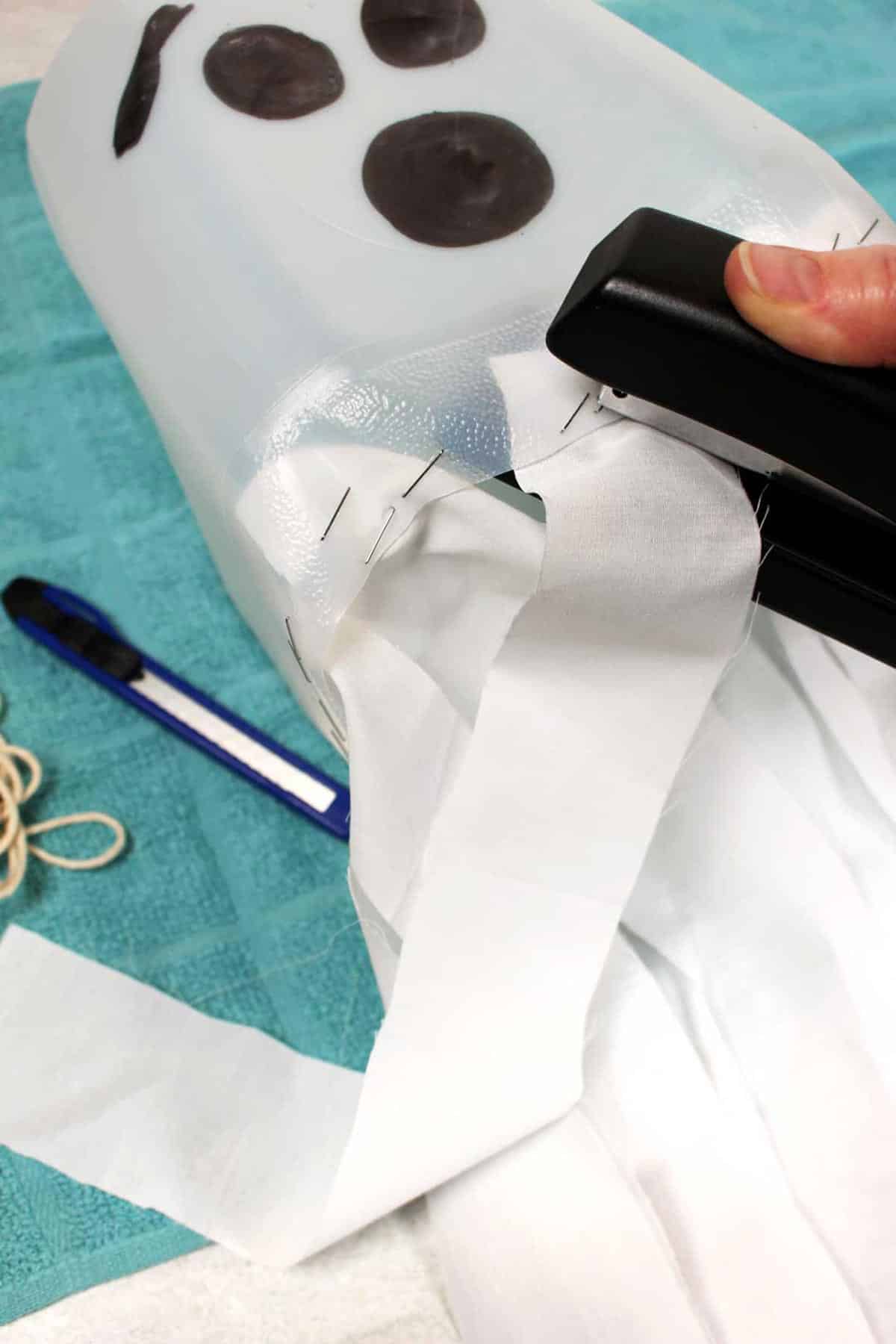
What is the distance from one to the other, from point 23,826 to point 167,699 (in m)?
0.08

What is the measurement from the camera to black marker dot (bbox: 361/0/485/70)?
1.38ft

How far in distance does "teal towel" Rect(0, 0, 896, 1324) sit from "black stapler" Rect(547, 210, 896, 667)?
133mm

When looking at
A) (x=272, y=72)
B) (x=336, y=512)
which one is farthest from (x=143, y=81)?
(x=336, y=512)

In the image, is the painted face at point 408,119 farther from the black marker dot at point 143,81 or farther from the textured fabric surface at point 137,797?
the textured fabric surface at point 137,797

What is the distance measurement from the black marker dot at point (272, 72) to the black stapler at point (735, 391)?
6.7 inches

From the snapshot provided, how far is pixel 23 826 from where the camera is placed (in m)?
0.47

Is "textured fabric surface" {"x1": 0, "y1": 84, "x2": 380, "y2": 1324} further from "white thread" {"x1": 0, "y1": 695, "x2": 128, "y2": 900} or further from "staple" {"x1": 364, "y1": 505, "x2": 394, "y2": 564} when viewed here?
"staple" {"x1": 364, "y1": 505, "x2": 394, "y2": 564}

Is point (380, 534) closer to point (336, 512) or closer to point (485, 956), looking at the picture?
point (336, 512)

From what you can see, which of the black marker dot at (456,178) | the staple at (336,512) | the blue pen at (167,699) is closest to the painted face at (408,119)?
the black marker dot at (456,178)

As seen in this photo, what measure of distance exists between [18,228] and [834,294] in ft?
1.86

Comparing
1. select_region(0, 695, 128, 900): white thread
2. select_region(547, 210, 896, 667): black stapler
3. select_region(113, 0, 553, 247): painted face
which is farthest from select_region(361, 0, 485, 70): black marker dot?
select_region(0, 695, 128, 900): white thread

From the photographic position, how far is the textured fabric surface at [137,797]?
393 millimetres

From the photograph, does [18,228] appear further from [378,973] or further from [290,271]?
[378,973]

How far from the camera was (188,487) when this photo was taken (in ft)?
1.59
